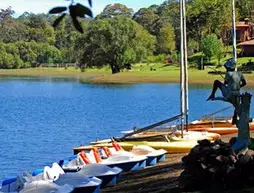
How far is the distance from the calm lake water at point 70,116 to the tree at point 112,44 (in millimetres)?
20333

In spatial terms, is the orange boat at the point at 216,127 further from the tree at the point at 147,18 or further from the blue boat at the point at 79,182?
the tree at the point at 147,18

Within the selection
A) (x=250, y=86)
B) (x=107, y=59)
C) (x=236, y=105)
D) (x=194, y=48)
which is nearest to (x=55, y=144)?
(x=236, y=105)

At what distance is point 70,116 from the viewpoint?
4612 centimetres

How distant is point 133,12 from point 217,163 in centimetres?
15830

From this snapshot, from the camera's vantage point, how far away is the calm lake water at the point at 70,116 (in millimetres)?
28516

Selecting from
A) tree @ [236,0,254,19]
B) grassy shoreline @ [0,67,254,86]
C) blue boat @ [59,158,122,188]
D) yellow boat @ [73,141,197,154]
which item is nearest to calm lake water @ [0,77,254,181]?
yellow boat @ [73,141,197,154]

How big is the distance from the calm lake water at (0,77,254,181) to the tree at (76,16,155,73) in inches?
801

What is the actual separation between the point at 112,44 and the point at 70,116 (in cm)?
5374

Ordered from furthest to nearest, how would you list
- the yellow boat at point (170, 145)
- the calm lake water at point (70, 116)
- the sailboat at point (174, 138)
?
the calm lake water at point (70, 116)
the sailboat at point (174, 138)
the yellow boat at point (170, 145)

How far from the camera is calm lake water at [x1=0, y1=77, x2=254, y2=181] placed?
93.6 ft

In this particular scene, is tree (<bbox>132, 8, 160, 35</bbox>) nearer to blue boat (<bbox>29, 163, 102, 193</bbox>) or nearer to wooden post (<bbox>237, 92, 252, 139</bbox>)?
blue boat (<bbox>29, 163, 102, 193</bbox>)

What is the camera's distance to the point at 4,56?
466 ft

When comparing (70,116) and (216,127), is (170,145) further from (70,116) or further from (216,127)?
(70,116)

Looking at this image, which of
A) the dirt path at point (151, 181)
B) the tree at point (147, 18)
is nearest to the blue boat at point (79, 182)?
the dirt path at point (151, 181)
